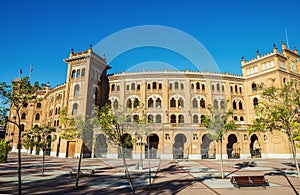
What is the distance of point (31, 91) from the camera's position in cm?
929

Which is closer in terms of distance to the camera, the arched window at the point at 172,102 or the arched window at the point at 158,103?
the arched window at the point at 158,103

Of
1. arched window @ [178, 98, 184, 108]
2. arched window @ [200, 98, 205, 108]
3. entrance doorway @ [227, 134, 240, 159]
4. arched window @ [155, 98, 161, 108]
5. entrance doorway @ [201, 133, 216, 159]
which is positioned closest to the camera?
entrance doorway @ [201, 133, 216, 159]

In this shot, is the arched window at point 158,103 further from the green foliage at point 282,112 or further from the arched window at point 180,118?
the green foliage at point 282,112

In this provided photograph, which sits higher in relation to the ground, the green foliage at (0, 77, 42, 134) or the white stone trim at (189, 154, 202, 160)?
the green foliage at (0, 77, 42, 134)

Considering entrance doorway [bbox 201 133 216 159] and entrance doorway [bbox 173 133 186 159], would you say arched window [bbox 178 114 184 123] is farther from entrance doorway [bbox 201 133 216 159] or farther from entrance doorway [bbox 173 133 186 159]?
entrance doorway [bbox 201 133 216 159]

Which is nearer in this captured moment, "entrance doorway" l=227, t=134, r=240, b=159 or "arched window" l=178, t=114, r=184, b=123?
"entrance doorway" l=227, t=134, r=240, b=159

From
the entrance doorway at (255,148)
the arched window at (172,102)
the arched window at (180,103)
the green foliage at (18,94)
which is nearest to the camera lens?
the green foliage at (18,94)

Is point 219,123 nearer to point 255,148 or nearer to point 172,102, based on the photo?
point 172,102

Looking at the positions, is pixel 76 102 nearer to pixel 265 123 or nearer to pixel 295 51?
pixel 265 123

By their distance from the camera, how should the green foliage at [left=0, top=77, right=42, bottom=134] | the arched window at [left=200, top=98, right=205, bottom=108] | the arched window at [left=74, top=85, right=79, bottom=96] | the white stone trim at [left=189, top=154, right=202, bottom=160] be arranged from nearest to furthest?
1. the green foliage at [left=0, top=77, right=42, bottom=134]
2. the white stone trim at [left=189, top=154, right=202, bottom=160]
3. the arched window at [left=74, top=85, right=79, bottom=96]
4. the arched window at [left=200, top=98, right=205, bottom=108]

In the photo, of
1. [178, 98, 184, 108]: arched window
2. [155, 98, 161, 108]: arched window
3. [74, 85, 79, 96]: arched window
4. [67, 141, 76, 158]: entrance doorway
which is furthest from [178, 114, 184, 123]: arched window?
[74, 85, 79, 96]: arched window

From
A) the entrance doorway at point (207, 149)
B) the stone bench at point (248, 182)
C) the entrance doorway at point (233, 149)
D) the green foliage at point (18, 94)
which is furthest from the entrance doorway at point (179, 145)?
the green foliage at point (18, 94)

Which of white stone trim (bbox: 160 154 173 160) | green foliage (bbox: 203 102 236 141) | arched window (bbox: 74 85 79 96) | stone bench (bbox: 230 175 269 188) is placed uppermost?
arched window (bbox: 74 85 79 96)

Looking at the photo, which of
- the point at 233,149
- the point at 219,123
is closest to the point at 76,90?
the point at 219,123
